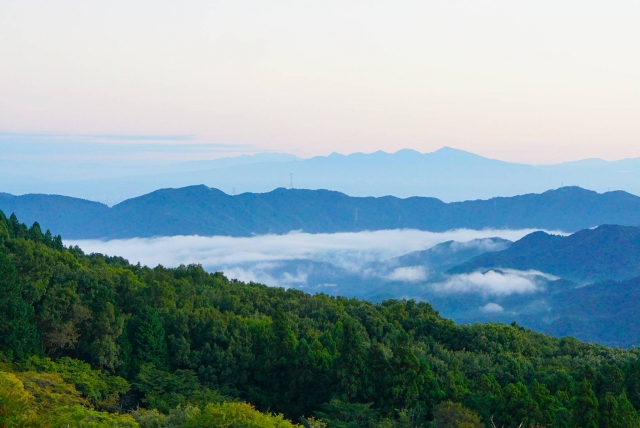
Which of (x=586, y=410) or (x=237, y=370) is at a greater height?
(x=237, y=370)

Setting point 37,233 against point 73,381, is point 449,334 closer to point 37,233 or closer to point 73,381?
point 73,381

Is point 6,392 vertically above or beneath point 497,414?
above

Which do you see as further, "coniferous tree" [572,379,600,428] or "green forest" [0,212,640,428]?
"green forest" [0,212,640,428]

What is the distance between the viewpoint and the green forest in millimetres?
33250

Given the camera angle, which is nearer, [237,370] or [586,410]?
[586,410]

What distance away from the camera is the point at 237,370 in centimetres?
4125

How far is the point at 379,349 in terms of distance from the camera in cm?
3859

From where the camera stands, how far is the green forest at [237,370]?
109ft

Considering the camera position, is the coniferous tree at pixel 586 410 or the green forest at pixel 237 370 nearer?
the coniferous tree at pixel 586 410

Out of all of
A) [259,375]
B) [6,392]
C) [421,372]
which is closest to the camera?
[6,392]

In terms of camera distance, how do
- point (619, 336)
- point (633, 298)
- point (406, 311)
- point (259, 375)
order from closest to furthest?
point (259, 375) < point (406, 311) < point (619, 336) < point (633, 298)

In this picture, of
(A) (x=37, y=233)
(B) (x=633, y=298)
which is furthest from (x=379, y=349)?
(B) (x=633, y=298)

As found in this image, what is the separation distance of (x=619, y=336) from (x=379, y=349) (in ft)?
414

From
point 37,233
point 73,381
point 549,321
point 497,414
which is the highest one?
point 37,233
